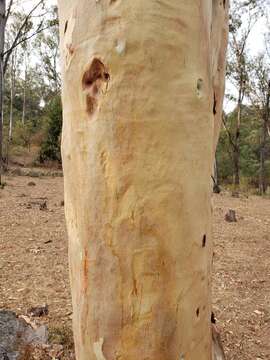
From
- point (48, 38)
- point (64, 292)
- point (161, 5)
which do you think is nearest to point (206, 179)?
point (161, 5)

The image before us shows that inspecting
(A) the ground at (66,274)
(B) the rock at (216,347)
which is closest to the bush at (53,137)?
(A) the ground at (66,274)

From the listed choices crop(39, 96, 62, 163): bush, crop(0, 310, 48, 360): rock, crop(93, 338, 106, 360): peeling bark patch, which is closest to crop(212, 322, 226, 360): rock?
crop(93, 338, 106, 360): peeling bark patch

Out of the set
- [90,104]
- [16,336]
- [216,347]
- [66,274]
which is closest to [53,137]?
[66,274]

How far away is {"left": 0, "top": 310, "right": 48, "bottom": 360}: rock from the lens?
85.1 inches

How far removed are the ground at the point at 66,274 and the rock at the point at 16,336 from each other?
0.58 feet

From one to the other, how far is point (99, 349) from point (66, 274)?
2756 millimetres

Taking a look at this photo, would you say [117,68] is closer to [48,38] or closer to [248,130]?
[48,38]

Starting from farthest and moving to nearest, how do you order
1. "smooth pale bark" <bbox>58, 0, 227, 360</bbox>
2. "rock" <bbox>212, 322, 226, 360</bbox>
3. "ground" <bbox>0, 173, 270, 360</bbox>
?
"ground" <bbox>0, 173, 270, 360</bbox>, "rock" <bbox>212, 322, 226, 360</bbox>, "smooth pale bark" <bbox>58, 0, 227, 360</bbox>

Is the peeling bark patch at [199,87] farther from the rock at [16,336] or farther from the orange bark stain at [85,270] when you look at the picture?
the rock at [16,336]

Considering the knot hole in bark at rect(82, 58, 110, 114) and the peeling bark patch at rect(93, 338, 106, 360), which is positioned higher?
the knot hole in bark at rect(82, 58, 110, 114)

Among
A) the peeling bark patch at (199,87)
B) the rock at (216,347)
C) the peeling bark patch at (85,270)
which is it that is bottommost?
the rock at (216,347)

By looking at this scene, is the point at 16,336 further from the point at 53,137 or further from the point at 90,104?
the point at 53,137

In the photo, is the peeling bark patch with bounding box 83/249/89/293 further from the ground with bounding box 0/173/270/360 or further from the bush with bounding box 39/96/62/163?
the bush with bounding box 39/96/62/163

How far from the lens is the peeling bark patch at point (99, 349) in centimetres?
121
